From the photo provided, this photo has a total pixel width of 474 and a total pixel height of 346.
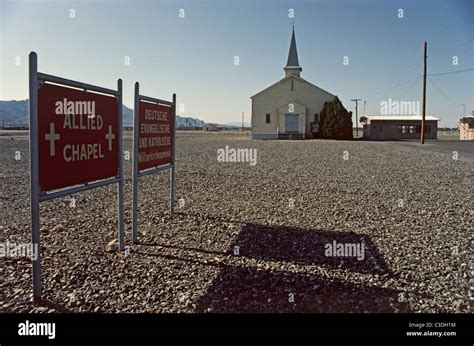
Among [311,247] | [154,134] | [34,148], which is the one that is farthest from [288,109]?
[34,148]

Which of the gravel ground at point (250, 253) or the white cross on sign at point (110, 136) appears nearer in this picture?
the gravel ground at point (250, 253)

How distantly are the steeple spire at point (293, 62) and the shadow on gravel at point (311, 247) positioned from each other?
46605mm

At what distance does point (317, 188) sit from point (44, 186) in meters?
7.18

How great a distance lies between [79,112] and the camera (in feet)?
12.3

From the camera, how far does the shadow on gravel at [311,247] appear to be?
4160mm

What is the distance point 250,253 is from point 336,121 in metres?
38.4

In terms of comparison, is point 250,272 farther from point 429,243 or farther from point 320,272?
point 429,243

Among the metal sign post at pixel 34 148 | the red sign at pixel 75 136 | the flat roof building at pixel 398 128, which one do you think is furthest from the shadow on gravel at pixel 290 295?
the flat roof building at pixel 398 128

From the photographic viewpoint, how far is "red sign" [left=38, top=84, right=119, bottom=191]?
129 inches

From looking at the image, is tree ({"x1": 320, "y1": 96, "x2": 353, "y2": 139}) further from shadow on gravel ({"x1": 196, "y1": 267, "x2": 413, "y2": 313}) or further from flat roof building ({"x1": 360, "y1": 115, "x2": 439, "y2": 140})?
shadow on gravel ({"x1": 196, "y1": 267, "x2": 413, "y2": 313})

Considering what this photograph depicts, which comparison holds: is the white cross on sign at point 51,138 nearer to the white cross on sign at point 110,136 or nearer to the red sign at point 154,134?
the white cross on sign at point 110,136

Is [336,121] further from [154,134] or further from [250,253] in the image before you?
[250,253]

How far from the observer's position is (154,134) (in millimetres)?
5805
